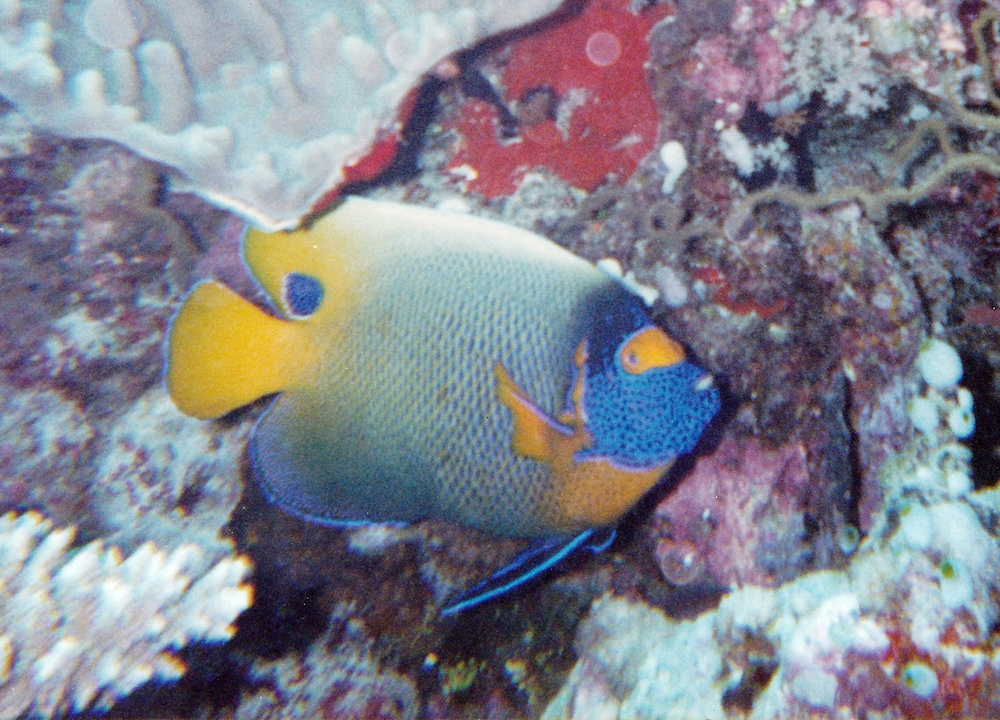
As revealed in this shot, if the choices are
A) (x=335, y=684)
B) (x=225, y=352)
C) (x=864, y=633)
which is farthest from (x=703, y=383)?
(x=335, y=684)

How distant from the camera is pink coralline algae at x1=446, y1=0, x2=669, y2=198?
208 centimetres

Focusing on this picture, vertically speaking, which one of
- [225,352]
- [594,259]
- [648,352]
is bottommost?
[594,259]

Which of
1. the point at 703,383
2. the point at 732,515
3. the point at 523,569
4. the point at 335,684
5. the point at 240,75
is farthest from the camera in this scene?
the point at 732,515

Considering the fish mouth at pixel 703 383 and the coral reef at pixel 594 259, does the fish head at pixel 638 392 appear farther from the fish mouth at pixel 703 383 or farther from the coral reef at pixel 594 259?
the coral reef at pixel 594 259

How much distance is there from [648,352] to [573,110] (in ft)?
3.61

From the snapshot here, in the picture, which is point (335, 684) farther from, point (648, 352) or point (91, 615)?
point (648, 352)

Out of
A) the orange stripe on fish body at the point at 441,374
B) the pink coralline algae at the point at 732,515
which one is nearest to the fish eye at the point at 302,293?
the orange stripe on fish body at the point at 441,374

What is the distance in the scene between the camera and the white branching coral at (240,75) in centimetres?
161

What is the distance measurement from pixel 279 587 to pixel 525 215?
5.11ft

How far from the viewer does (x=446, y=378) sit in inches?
64.1

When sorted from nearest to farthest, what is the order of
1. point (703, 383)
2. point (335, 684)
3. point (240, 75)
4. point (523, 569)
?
1. point (703, 383)
2. point (523, 569)
3. point (240, 75)
4. point (335, 684)

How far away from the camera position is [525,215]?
2094 mm

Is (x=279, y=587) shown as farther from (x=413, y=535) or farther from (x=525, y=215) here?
(x=525, y=215)

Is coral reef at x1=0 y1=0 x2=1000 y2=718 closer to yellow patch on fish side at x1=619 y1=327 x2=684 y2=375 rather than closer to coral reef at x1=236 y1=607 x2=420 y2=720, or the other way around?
coral reef at x1=236 y1=607 x2=420 y2=720
